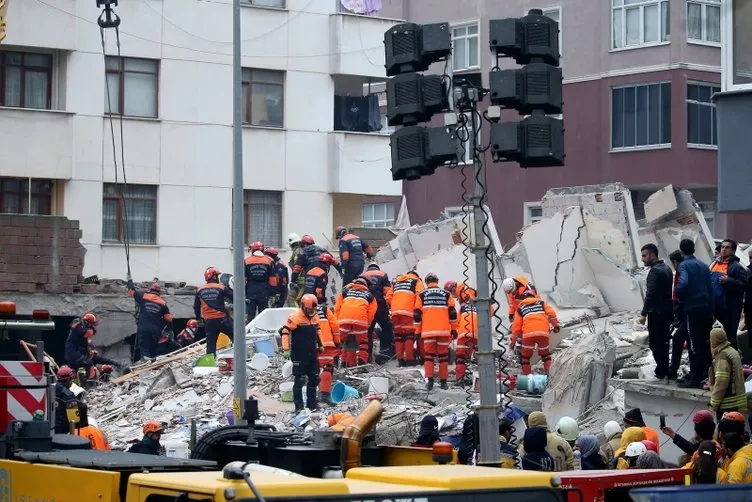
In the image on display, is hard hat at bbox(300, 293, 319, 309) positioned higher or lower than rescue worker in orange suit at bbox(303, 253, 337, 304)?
lower

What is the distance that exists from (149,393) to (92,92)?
11.7 meters

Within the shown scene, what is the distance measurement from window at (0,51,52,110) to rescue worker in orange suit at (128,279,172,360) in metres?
8.49

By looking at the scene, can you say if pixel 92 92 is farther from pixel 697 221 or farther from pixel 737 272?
pixel 737 272

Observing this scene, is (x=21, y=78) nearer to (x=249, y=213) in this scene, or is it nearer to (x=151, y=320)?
(x=249, y=213)

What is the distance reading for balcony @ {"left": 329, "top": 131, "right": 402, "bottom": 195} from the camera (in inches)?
1455

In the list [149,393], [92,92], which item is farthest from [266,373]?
[92,92]

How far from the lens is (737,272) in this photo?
1675 centimetres

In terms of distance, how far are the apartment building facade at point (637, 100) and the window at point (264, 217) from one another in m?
5.99

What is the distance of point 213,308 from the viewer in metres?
25.4

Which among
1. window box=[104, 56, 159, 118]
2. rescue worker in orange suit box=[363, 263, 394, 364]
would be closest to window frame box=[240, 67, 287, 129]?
window box=[104, 56, 159, 118]

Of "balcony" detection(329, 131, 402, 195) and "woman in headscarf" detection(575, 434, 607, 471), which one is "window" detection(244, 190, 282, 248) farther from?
"woman in headscarf" detection(575, 434, 607, 471)

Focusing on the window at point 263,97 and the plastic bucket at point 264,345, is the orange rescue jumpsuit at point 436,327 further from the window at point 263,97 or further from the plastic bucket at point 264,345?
the window at point 263,97

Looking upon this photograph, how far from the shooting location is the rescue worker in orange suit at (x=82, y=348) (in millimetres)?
25094

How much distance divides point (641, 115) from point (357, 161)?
345 inches
